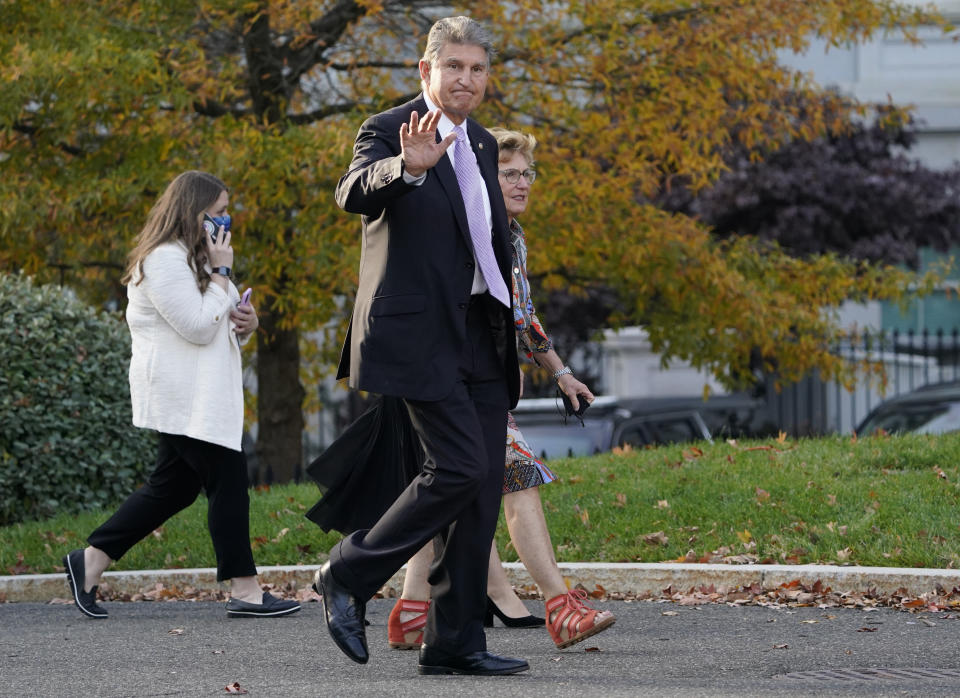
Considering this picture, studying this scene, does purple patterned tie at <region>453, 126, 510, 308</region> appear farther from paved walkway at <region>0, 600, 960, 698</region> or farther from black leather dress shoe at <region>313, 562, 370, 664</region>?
paved walkway at <region>0, 600, 960, 698</region>

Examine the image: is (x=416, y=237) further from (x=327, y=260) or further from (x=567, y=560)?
(x=327, y=260)

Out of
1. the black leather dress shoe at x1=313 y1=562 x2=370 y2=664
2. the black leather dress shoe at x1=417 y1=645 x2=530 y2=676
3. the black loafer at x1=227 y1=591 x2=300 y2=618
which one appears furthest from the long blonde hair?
the black leather dress shoe at x1=417 y1=645 x2=530 y2=676

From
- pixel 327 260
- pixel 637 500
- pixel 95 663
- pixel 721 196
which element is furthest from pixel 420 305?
pixel 721 196

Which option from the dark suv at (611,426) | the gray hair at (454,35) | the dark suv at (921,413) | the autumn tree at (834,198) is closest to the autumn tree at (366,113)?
the dark suv at (921,413)

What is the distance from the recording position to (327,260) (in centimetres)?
1003

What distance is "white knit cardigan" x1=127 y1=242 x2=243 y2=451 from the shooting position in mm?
6293

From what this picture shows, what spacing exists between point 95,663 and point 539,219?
562 centimetres

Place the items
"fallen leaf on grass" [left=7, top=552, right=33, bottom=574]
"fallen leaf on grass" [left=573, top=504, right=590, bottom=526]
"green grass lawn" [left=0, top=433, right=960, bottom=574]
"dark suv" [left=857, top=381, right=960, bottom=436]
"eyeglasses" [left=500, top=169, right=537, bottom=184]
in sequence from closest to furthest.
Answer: "eyeglasses" [left=500, top=169, right=537, bottom=184]
"green grass lawn" [left=0, top=433, right=960, bottom=574]
"fallen leaf on grass" [left=573, top=504, right=590, bottom=526]
"fallen leaf on grass" [left=7, top=552, right=33, bottom=574]
"dark suv" [left=857, top=381, right=960, bottom=436]

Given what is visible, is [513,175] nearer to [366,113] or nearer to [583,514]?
[583,514]

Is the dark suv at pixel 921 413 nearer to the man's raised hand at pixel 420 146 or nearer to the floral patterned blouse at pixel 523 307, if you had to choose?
the floral patterned blouse at pixel 523 307

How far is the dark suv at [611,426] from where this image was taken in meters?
13.1

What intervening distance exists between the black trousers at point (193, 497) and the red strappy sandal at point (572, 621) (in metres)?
1.64

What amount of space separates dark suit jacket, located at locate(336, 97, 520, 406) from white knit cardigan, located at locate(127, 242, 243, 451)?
1.65 m

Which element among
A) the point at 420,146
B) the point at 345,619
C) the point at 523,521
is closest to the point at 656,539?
the point at 523,521
